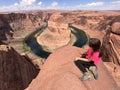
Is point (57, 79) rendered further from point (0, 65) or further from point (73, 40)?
→ point (73, 40)

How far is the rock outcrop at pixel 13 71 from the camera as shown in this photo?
32750mm

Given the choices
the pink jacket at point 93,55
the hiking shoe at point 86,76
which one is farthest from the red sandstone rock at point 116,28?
the hiking shoe at point 86,76

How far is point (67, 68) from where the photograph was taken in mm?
11625

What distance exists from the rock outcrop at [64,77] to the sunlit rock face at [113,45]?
31.4ft

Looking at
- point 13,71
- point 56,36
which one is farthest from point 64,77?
point 56,36

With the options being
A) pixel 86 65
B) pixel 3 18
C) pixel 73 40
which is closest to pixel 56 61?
pixel 86 65

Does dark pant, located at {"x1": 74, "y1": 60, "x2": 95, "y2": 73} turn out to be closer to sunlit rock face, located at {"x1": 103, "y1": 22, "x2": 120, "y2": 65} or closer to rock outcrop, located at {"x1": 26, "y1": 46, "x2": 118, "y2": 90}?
rock outcrop, located at {"x1": 26, "y1": 46, "x2": 118, "y2": 90}

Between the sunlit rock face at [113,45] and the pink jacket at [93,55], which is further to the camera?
the sunlit rock face at [113,45]

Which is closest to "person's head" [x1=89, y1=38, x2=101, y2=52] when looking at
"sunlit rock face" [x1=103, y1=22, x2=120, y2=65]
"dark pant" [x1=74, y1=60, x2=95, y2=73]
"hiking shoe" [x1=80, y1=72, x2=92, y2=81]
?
"dark pant" [x1=74, y1=60, x2=95, y2=73]

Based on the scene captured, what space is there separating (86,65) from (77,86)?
5.26ft

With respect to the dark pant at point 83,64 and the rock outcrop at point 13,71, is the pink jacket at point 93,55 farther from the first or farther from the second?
the rock outcrop at point 13,71

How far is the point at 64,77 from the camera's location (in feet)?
33.2

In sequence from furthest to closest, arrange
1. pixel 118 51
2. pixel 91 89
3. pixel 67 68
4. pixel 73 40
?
pixel 73 40, pixel 118 51, pixel 67 68, pixel 91 89

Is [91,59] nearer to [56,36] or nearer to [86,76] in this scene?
[86,76]
